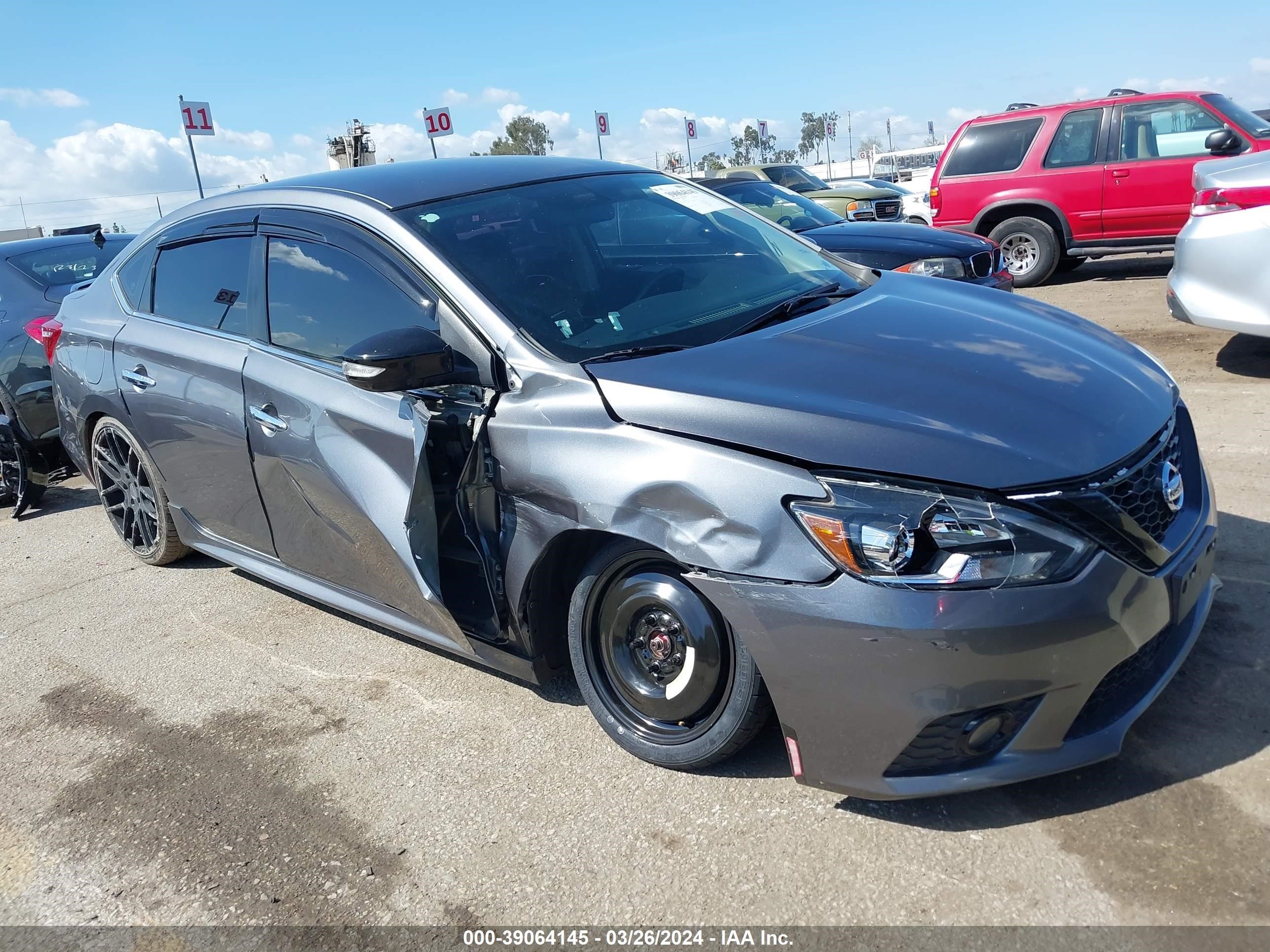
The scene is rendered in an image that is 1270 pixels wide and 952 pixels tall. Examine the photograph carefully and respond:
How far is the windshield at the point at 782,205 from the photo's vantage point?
884cm

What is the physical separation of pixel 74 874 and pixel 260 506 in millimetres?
1458

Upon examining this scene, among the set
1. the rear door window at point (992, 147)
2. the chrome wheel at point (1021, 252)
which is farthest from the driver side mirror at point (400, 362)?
the rear door window at point (992, 147)

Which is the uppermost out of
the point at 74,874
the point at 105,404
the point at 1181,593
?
the point at 105,404

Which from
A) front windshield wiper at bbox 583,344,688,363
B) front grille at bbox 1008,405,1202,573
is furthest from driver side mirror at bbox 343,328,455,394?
front grille at bbox 1008,405,1202,573

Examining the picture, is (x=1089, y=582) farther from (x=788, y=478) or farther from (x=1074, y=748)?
Result: (x=788, y=478)

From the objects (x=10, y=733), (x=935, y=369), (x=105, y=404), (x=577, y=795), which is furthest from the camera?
(x=105, y=404)

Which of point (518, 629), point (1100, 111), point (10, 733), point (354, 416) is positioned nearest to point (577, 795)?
point (518, 629)

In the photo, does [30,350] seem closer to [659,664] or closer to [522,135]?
[659,664]

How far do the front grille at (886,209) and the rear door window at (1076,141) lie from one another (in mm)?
2303

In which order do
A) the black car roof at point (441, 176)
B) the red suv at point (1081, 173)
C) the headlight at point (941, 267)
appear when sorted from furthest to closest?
the red suv at point (1081, 173), the headlight at point (941, 267), the black car roof at point (441, 176)

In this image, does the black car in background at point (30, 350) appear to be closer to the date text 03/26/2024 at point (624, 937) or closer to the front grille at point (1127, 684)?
the date text 03/26/2024 at point (624, 937)

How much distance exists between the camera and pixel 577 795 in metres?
2.91

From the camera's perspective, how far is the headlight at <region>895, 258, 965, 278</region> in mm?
6566

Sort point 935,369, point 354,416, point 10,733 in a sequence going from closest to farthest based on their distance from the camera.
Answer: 1. point 935,369
2. point 354,416
3. point 10,733
